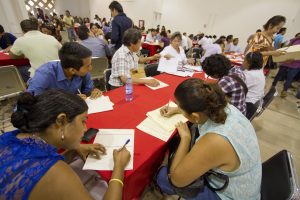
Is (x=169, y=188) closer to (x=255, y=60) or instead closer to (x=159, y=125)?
(x=159, y=125)

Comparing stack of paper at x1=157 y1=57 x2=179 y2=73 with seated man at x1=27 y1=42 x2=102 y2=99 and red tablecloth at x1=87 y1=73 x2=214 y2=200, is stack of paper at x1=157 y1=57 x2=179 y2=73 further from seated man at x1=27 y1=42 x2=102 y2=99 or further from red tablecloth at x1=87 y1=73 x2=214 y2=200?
seated man at x1=27 y1=42 x2=102 y2=99

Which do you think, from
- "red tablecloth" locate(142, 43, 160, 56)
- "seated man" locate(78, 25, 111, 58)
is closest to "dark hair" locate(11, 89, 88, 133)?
"seated man" locate(78, 25, 111, 58)

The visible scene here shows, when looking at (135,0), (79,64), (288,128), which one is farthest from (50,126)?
(135,0)

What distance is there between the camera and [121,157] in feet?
2.93

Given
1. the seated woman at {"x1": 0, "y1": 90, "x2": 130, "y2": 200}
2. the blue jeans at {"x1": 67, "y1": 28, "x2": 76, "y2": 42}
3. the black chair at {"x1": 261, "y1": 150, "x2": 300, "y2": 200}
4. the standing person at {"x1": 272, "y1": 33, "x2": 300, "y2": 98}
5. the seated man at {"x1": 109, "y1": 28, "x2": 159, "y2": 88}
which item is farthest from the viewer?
the blue jeans at {"x1": 67, "y1": 28, "x2": 76, "y2": 42}

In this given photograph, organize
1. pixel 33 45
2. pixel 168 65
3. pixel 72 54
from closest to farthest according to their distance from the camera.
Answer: pixel 72 54
pixel 33 45
pixel 168 65

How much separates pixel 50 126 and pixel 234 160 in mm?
897

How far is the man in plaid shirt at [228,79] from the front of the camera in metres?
1.65

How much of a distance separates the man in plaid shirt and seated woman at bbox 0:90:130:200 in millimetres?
1298

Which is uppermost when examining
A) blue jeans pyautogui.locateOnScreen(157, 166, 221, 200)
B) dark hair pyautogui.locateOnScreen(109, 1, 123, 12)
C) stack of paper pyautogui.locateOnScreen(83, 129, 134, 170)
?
dark hair pyautogui.locateOnScreen(109, 1, 123, 12)

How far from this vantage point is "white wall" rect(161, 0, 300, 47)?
7.22 m

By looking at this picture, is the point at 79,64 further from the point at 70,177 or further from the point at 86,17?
the point at 86,17

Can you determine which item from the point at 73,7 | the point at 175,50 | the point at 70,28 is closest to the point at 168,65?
the point at 175,50

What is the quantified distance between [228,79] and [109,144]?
1.32 metres
